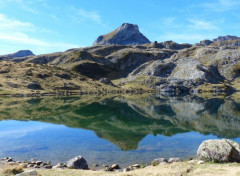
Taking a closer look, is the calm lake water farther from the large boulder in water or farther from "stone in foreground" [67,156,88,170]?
the large boulder in water

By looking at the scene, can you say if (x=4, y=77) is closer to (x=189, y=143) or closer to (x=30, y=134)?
(x=30, y=134)

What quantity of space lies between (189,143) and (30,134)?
3577 centimetres

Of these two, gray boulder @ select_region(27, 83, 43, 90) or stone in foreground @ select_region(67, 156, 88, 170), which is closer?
stone in foreground @ select_region(67, 156, 88, 170)

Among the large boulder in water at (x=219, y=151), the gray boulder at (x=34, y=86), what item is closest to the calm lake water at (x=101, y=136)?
the large boulder in water at (x=219, y=151)

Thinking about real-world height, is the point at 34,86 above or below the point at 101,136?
above

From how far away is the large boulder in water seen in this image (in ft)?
94.7

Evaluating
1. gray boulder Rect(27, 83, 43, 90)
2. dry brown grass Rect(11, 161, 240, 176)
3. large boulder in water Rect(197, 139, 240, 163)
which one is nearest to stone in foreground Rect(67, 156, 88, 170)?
dry brown grass Rect(11, 161, 240, 176)

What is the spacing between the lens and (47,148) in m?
45.3

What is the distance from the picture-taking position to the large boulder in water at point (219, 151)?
2888 cm

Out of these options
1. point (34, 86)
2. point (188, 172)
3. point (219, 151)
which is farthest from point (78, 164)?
point (34, 86)

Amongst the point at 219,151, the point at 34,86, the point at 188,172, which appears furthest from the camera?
the point at 34,86

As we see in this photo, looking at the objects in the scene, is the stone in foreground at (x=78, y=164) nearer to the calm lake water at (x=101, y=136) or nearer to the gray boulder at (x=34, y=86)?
the calm lake water at (x=101, y=136)

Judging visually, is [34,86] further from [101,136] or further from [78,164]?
[78,164]

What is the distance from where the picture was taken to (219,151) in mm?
29422
